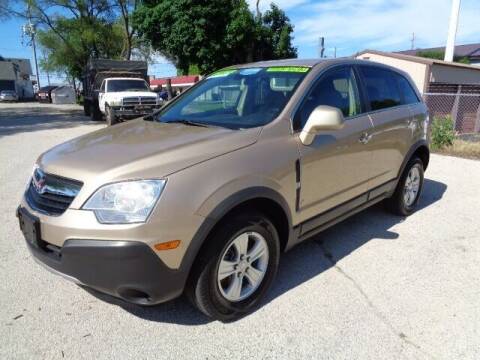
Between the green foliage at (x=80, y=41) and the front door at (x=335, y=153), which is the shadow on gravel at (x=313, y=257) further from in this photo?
the green foliage at (x=80, y=41)

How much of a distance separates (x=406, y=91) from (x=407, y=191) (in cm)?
121

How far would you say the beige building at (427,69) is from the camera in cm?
1432

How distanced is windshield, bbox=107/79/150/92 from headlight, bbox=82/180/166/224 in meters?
16.0

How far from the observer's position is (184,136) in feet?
9.52

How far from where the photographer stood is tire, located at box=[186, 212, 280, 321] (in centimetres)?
257

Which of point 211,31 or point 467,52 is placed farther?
point 467,52

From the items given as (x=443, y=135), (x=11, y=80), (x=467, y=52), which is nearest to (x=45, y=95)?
(x=11, y=80)

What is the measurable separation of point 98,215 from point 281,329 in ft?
4.74

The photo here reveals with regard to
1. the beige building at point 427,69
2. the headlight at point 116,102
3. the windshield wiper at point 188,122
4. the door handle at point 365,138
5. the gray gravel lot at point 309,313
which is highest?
the beige building at point 427,69

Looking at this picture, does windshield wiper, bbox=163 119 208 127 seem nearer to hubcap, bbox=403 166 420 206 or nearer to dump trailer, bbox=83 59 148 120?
hubcap, bbox=403 166 420 206

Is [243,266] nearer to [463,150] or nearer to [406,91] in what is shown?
[406,91]

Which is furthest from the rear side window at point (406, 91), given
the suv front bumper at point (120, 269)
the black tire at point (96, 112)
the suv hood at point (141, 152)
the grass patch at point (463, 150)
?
the black tire at point (96, 112)

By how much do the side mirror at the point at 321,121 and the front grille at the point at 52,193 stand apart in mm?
1649

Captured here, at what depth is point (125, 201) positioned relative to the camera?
2305 mm
